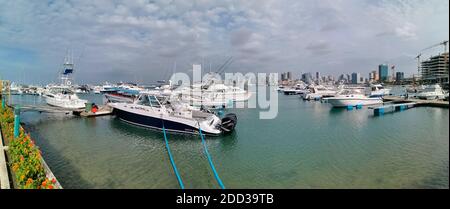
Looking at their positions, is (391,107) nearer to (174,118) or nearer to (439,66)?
(439,66)

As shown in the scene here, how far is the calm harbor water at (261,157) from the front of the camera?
27.0 ft

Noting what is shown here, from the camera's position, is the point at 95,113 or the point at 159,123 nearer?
the point at 159,123

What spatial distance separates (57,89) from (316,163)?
3798 cm

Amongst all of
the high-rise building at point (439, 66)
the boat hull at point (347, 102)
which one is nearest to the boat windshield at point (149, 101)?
the high-rise building at point (439, 66)

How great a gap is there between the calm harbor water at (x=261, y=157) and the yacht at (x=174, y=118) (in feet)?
2.29

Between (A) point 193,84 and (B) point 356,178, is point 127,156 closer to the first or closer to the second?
(B) point 356,178

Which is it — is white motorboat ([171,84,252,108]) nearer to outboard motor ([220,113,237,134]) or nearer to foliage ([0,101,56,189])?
outboard motor ([220,113,237,134])

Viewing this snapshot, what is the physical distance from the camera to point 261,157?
1105cm

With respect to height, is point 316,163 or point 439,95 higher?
point 439,95

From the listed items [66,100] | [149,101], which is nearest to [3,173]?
[149,101]

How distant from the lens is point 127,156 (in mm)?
11000

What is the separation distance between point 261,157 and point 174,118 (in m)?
7.33
